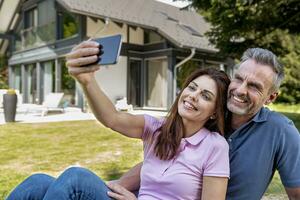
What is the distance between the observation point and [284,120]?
169 cm

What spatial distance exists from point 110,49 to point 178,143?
60 centimetres

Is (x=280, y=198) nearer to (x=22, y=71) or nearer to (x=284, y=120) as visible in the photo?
(x=284, y=120)

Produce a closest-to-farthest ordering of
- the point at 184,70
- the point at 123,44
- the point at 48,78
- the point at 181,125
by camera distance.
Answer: the point at 181,125, the point at 123,44, the point at 184,70, the point at 48,78

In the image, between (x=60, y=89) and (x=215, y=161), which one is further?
(x=60, y=89)

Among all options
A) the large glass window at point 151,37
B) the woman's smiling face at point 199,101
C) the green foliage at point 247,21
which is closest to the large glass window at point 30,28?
the large glass window at point 151,37

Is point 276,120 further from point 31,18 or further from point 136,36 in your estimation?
point 31,18

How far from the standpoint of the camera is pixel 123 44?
14.6 meters

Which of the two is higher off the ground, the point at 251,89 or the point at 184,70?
the point at 184,70

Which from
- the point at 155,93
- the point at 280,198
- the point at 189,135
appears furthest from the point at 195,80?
the point at 155,93

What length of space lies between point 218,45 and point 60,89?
7.67 meters

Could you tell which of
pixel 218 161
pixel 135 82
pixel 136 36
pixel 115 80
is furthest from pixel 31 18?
pixel 218 161

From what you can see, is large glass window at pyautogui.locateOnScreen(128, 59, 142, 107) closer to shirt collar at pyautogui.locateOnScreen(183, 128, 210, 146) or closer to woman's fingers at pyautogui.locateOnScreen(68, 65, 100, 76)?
shirt collar at pyautogui.locateOnScreen(183, 128, 210, 146)

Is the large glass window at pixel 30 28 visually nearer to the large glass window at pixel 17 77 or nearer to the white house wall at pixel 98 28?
the large glass window at pixel 17 77

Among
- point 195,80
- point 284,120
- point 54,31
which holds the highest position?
point 54,31
